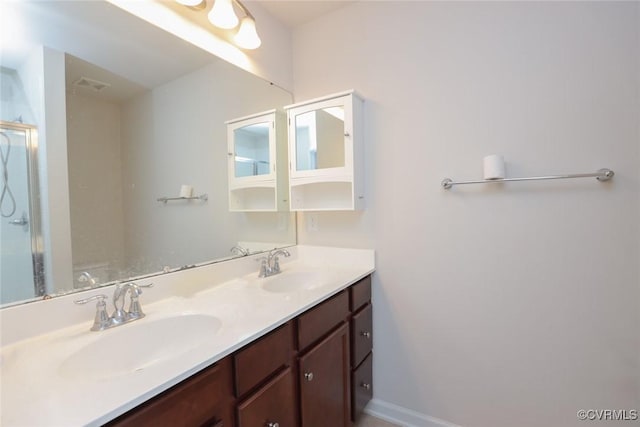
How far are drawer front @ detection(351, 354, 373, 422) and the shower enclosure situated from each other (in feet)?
4.53

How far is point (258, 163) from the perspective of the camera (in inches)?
69.9

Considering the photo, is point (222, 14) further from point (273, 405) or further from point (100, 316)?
point (273, 405)

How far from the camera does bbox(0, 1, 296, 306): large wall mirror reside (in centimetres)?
87

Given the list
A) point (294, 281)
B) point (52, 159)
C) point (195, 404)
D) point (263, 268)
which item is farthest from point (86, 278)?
point (294, 281)

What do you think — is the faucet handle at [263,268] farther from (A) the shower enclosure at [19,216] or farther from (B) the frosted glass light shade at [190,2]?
(B) the frosted glass light shade at [190,2]

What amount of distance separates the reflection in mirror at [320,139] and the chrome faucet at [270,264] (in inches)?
20.9

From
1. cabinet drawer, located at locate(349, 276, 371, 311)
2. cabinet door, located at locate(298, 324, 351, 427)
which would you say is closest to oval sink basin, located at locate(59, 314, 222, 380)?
cabinet door, located at locate(298, 324, 351, 427)

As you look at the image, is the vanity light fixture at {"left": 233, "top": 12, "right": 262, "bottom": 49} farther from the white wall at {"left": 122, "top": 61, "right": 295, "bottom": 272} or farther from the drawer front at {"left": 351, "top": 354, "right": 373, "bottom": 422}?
the drawer front at {"left": 351, "top": 354, "right": 373, "bottom": 422}

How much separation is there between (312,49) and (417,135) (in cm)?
92

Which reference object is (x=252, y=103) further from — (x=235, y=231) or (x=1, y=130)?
(x=1, y=130)

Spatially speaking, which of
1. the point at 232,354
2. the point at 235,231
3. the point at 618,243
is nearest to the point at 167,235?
the point at 235,231

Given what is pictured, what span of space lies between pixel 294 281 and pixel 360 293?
39 cm

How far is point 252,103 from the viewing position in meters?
1.72

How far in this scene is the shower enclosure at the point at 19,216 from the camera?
32.7 inches
